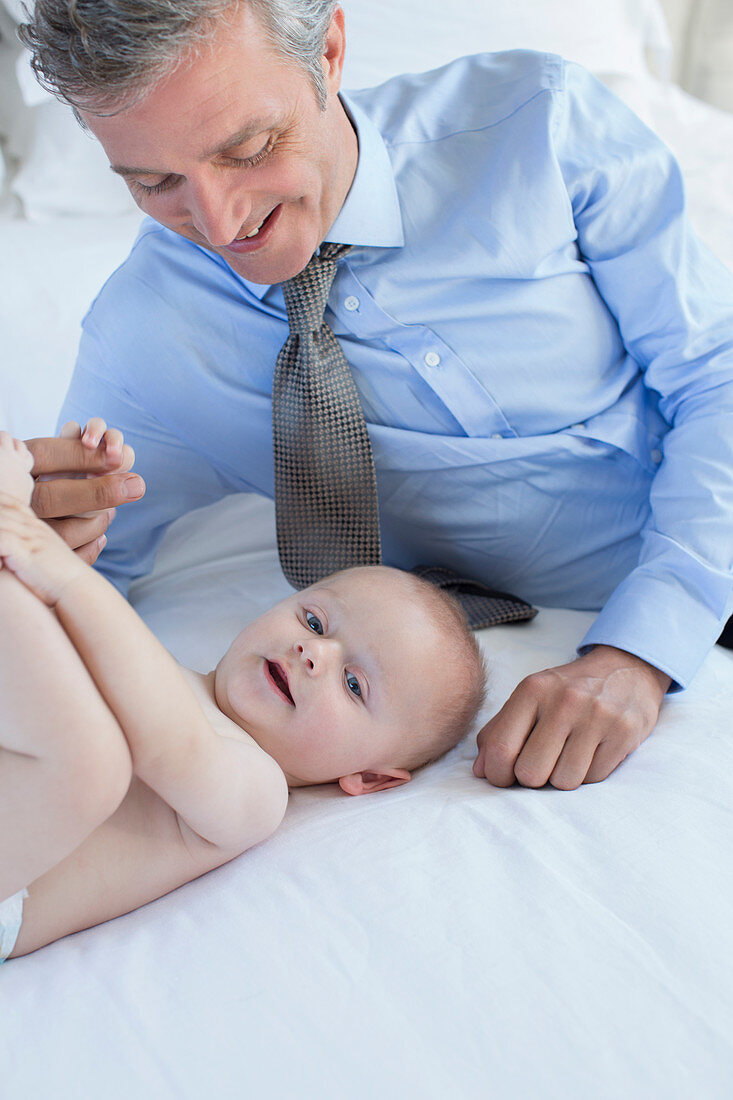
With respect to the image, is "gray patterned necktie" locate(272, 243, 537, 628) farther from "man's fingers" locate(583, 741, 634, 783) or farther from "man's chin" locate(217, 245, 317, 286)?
"man's fingers" locate(583, 741, 634, 783)

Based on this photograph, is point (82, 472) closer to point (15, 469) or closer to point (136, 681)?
point (15, 469)

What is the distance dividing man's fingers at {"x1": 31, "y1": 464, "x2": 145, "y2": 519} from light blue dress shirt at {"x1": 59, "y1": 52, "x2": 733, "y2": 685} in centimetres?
40

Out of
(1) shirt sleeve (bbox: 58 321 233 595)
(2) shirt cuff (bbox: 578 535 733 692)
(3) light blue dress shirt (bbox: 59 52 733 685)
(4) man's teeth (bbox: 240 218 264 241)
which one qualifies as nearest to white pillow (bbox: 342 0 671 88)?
(3) light blue dress shirt (bbox: 59 52 733 685)

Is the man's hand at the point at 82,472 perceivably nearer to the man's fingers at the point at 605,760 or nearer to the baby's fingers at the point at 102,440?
the baby's fingers at the point at 102,440

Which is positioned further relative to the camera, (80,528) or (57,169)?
(57,169)

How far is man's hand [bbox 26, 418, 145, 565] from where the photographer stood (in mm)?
936

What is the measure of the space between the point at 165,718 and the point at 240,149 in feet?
1.85

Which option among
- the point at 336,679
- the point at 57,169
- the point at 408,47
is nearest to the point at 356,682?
the point at 336,679

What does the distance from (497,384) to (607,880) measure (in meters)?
0.70

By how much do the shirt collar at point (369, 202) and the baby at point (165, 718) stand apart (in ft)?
1.42

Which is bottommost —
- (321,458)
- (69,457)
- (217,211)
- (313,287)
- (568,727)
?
(568,727)

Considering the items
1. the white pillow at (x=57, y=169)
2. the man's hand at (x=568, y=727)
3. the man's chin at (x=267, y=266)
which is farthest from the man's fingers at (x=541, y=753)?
the white pillow at (x=57, y=169)

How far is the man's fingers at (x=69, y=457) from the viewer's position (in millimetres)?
929

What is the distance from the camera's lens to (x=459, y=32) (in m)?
2.19
